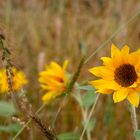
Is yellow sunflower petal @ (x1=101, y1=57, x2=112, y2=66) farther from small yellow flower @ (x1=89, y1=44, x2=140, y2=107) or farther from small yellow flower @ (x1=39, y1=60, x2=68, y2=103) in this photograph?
small yellow flower @ (x1=39, y1=60, x2=68, y2=103)

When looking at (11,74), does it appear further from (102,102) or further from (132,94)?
(102,102)

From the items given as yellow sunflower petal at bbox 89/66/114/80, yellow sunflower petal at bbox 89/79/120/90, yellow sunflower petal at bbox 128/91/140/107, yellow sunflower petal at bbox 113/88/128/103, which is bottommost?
yellow sunflower petal at bbox 128/91/140/107

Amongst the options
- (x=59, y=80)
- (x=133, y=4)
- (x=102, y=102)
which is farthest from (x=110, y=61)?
(x=133, y=4)

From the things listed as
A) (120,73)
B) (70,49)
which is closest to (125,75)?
(120,73)

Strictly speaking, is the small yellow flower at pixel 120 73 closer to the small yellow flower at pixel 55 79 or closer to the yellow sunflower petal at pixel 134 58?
the yellow sunflower petal at pixel 134 58

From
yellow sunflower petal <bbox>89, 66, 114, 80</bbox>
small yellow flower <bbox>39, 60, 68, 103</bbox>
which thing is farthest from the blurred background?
yellow sunflower petal <bbox>89, 66, 114, 80</bbox>

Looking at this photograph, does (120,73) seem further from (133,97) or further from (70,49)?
(70,49)

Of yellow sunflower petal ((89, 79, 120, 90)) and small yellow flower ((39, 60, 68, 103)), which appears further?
small yellow flower ((39, 60, 68, 103))
